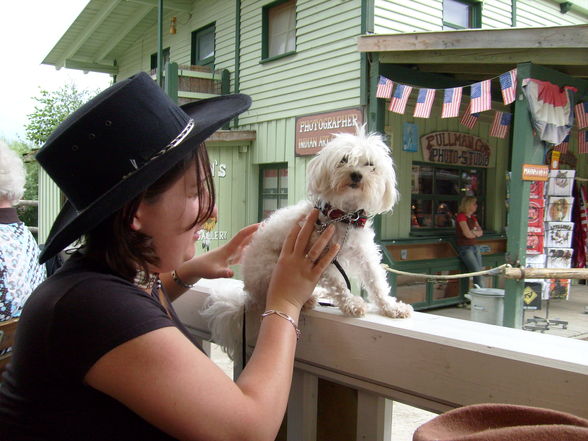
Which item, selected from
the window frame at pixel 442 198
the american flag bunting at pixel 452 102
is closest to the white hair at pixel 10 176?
the american flag bunting at pixel 452 102

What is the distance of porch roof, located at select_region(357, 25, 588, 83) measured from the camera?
17.5 feet

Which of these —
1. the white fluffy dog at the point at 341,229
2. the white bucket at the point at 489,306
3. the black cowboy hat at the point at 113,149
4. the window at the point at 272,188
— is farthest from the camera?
the window at the point at 272,188

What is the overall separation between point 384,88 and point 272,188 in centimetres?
341

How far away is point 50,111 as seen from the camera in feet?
84.9

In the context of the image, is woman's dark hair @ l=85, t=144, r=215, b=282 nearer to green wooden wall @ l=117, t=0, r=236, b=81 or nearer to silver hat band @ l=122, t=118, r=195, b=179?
silver hat band @ l=122, t=118, r=195, b=179

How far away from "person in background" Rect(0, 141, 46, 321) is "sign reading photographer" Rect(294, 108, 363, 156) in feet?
17.7

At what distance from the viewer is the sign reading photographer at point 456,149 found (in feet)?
27.1

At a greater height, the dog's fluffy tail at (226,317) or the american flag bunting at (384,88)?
the american flag bunting at (384,88)

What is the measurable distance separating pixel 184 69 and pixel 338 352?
30.5 ft

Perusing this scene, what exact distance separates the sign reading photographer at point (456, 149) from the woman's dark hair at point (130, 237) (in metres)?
7.49

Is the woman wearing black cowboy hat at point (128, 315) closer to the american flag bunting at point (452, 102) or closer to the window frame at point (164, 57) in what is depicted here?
the american flag bunting at point (452, 102)

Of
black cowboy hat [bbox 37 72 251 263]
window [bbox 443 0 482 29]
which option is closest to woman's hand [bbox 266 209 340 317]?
black cowboy hat [bbox 37 72 251 263]

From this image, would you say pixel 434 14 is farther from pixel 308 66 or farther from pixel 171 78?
pixel 171 78

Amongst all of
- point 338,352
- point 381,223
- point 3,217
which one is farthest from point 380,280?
point 381,223
